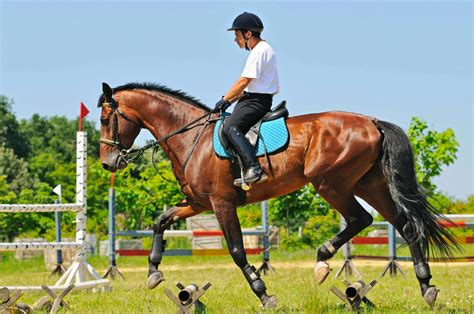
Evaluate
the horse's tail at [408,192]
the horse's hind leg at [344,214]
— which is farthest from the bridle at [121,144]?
the horse's tail at [408,192]

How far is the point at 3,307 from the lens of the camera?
757 cm

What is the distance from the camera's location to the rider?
25.6ft

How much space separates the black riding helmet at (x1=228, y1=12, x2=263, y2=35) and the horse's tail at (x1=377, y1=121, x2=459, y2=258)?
5.26ft

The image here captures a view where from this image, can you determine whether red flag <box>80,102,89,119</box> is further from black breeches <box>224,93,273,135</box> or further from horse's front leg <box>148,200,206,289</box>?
black breeches <box>224,93,273,135</box>

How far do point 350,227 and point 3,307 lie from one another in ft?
11.4

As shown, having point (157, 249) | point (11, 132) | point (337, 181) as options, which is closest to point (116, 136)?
point (157, 249)

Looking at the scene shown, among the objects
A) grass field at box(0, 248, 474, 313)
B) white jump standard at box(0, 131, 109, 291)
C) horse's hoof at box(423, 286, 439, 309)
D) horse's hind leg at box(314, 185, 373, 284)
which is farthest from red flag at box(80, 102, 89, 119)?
horse's hoof at box(423, 286, 439, 309)

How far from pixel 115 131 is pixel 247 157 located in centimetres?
174

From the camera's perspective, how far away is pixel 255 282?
25.4 ft

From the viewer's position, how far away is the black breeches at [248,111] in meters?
7.92

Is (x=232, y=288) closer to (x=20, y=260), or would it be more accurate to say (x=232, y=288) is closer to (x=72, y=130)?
(x=20, y=260)

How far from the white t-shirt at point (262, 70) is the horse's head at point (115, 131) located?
59.9 inches

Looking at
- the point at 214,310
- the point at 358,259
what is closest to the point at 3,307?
the point at 214,310

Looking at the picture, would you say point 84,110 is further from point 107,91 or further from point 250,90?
point 250,90
